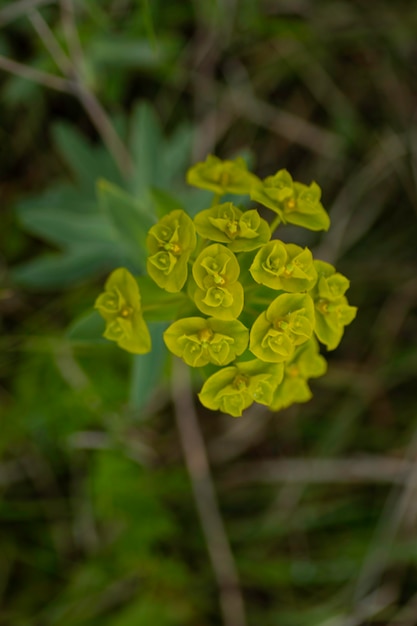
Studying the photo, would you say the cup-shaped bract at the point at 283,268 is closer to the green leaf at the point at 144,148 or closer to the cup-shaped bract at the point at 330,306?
the cup-shaped bract at the point at 330,306

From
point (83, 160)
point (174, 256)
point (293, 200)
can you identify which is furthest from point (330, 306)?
point (83, 160)

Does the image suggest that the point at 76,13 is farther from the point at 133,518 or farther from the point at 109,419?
the point at 133,518

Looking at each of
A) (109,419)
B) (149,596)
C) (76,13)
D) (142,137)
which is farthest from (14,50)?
(149,596)

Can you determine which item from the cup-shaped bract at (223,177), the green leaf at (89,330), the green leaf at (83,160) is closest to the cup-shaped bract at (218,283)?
the cup-shaped bract at (223,177)

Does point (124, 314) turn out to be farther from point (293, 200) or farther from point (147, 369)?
point (293, 200)

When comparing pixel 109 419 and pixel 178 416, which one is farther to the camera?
pixel 178 416

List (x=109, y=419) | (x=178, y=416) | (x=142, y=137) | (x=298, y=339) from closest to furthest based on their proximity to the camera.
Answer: (x=298, y=339), (x=142, y=137), (x=109, y=419), (x=178, y=416)

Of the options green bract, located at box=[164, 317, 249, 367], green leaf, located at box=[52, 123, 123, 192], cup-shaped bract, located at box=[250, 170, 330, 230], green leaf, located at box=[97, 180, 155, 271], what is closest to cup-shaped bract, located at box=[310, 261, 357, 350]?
cup-shaped bract, located at box=[250, 170, 330, 230]
